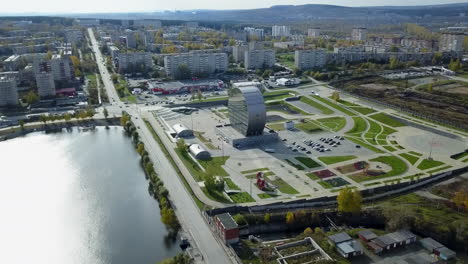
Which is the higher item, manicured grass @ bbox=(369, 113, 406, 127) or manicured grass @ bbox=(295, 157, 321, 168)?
manicured grass @ bbox=(369, 113, 406, 127)

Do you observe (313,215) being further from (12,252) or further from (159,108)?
(159,108)

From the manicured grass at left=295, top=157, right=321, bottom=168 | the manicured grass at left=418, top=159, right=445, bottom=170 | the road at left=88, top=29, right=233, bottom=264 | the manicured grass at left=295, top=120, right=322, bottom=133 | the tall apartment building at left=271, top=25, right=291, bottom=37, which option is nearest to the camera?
the road at left=88, top=29, right=233, bottom=264

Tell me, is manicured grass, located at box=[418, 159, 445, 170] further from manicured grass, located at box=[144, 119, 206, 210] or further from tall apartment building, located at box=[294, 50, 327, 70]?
tall apartment building, located at box=[294, 50, 327, 70]

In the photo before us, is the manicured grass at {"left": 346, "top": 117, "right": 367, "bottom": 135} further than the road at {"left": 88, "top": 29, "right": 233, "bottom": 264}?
Yes

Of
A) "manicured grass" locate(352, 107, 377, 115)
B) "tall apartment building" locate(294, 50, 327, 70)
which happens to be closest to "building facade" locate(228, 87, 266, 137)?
"manicured grass" locate(352, 107, 377, 115)

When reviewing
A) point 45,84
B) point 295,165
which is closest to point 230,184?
point 295,165

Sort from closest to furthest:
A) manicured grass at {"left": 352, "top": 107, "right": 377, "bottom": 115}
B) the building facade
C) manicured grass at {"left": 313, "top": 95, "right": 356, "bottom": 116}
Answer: the building facade
manicured grass at {"left": 352, "top": 107, "right": 377, "bottom": 115}
manicured grass at {"left": 313, "top": 95, "right": 356, "bottom": 116}

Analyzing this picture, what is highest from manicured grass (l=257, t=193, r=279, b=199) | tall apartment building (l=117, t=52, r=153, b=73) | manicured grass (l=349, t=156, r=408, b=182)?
tall apartment building (l=117, t=52, r=153, b=73)
